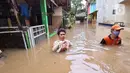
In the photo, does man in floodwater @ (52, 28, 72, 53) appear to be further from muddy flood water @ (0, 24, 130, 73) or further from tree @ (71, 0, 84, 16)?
tree @ (71, 0, 84, 16)

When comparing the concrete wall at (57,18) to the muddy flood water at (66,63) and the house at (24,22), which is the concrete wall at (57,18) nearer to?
the house at (24,22)

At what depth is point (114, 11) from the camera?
16.9m

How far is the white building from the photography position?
14.3 meters

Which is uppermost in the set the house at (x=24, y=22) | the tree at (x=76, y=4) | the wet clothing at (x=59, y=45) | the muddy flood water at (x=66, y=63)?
the tree at (x=76, y=4)

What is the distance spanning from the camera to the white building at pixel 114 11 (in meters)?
14.3

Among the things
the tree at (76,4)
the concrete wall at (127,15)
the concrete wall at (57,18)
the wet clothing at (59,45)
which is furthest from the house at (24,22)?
the tree at (76,4)

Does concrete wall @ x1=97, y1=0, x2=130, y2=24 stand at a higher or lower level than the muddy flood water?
higher

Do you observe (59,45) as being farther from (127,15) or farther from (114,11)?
(114,11)

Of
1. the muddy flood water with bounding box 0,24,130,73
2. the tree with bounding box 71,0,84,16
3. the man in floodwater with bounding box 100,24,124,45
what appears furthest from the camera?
the tree with bounding box 71,0,84,16

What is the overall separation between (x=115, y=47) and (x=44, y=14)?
400cm

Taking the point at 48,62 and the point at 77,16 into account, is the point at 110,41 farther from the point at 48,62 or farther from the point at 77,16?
the point at 77,16

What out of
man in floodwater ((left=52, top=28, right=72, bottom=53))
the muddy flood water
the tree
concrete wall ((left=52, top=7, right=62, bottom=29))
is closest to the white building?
concrete wall ((left=52, top=7, right=62, bottom=29))

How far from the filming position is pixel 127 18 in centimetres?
1423

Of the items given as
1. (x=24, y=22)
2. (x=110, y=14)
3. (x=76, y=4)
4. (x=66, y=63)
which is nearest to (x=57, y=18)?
(x=24, y=22)
